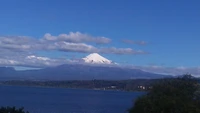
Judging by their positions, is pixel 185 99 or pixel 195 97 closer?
pixel 185 99

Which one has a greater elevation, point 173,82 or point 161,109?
point 173,82

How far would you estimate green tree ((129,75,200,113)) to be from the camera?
3480cm

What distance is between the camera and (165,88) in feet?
131

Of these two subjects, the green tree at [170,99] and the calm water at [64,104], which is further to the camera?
the calm water at [64,104]

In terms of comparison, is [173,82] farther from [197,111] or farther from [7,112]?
[7,112]

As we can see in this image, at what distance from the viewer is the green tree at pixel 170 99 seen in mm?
34797

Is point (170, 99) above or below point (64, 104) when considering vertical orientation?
above

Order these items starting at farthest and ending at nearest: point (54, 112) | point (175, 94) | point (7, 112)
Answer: point (54, 112)
point (175, 94)
point (7, 112)

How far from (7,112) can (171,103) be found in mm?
13497

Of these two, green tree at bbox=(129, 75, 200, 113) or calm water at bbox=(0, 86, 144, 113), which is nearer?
green tree at bbox=(129, 75, 200, 113)

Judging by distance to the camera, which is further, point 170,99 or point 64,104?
point 64,104

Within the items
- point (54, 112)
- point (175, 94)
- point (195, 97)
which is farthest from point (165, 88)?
point (54, 112)

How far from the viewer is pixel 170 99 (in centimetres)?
3534

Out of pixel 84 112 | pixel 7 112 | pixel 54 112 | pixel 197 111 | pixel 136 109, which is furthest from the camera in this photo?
pixel 84 112
